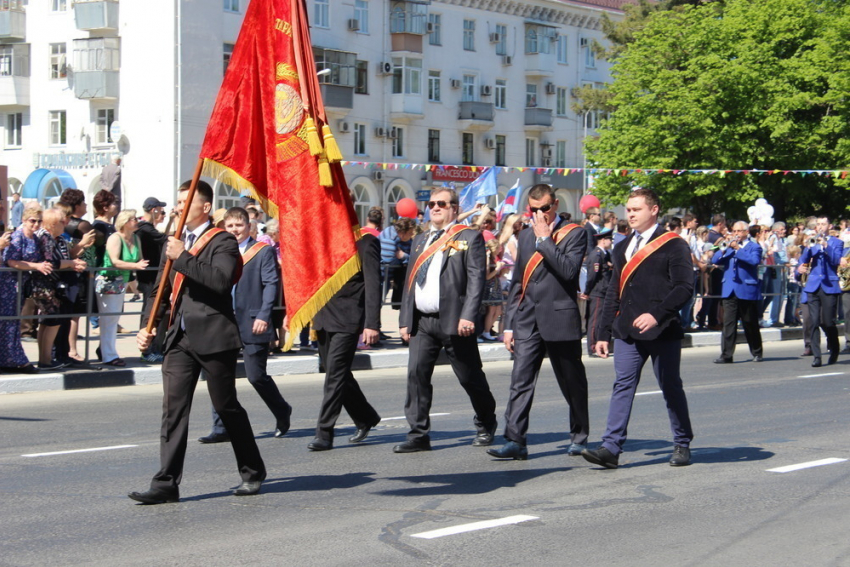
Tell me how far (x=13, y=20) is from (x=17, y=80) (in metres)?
2.45

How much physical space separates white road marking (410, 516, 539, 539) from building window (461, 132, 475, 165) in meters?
51.6

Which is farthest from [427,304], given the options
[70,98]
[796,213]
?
[796,213]

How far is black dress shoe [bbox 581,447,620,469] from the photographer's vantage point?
8.30 meters

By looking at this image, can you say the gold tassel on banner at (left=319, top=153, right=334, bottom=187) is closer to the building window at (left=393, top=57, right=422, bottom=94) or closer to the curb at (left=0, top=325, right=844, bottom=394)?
the curb at (left=0, top=325, right=844, bottom=394)

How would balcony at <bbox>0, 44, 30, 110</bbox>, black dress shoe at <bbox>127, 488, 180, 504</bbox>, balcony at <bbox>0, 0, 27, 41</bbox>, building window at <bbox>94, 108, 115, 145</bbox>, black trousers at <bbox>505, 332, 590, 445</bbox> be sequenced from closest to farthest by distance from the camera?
black dress shoe at <bbox>127, 488, 180, 504</bbox>, black trousers at <bbox>505, 332, 590, 445</bbox>, building window at <bbox>94, 108, 115, 145</bbox>, balcony at <bbox>0, 0, 27, 41</bbox>, balcony at <bbox>0, 44, 30, 110</bbox>

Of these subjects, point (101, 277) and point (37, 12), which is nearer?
point (101, 277)

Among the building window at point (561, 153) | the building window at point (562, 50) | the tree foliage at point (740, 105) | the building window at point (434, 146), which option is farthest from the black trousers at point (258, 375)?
the building window at point (562, 50)

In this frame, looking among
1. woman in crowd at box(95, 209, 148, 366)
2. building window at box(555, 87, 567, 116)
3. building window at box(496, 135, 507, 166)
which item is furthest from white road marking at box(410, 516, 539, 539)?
building window at box(555, 87, 567, 116)

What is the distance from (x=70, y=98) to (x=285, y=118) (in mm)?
44591

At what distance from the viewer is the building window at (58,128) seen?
50.2 meters

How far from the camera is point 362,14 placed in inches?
2082

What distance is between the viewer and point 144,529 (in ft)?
21.6

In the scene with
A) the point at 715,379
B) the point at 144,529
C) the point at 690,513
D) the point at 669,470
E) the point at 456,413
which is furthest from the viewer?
the point at 715,379

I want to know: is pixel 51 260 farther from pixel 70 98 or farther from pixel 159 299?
pixel 70 98
